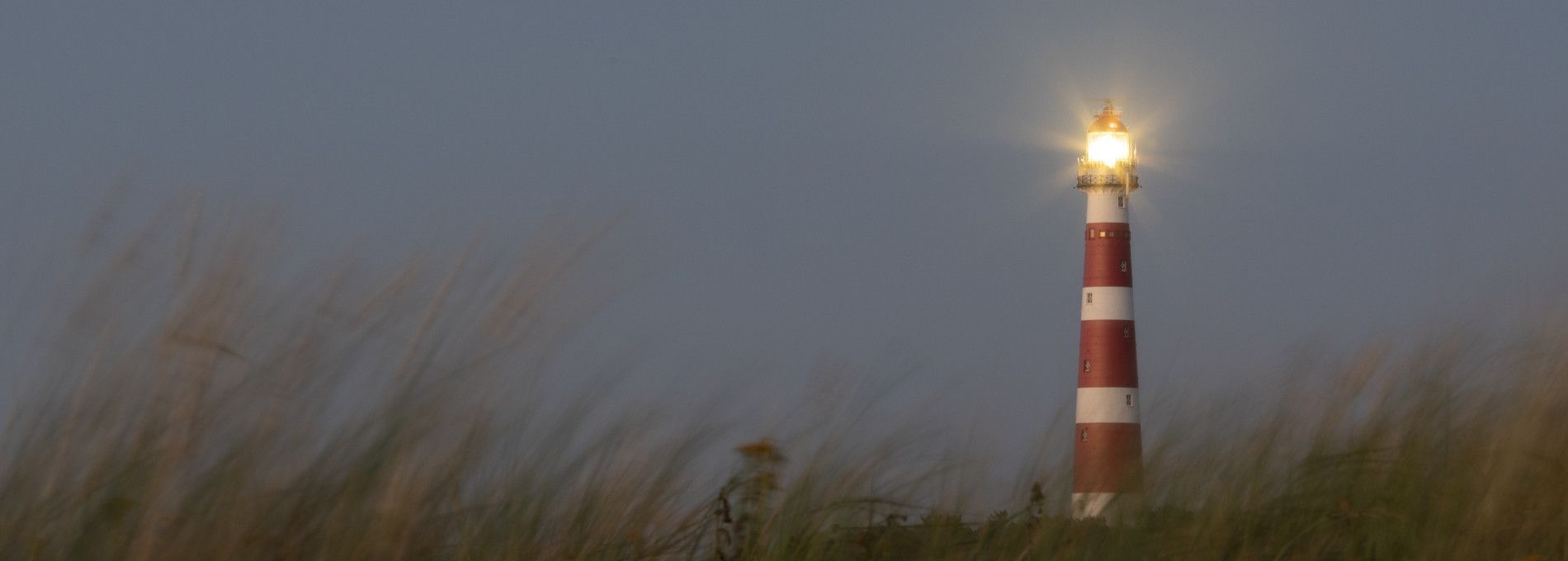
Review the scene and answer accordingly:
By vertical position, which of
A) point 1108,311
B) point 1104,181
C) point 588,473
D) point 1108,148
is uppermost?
point 1108,148

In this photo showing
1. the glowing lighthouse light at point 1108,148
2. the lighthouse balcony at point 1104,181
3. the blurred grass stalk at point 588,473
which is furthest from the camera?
the glowing lighthouse light at point 1108,148

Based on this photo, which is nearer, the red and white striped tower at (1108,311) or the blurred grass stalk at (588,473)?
the blurred grass stalk at (588,473)

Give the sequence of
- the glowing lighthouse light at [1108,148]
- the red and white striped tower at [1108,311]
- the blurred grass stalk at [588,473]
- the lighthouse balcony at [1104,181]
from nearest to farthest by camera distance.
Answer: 1. the blurred grass stalk at [588,473]
2. the red and white striped tower at [1108,311]
3. the lighthouse balcony at [1104,181]
4. the glowing lighthouse light at [1108,148]

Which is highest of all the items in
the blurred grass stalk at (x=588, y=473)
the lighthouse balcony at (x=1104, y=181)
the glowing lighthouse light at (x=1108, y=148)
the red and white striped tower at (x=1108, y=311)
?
the glowing lighthouse light at (x=1108, y=148)

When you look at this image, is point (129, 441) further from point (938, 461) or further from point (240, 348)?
point (938, 461)

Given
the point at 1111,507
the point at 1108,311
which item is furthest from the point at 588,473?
the point at 1108,311

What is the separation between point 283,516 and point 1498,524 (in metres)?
2.25

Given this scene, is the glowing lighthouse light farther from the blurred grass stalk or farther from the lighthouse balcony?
the blurred grass stalk

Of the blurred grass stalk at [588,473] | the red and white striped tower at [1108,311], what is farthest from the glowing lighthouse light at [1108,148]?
the blurred grass stalk at [588,473]

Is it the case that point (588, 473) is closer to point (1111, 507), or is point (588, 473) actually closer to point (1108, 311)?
point (1111, 507)

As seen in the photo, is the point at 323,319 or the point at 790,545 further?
the point at 790,545

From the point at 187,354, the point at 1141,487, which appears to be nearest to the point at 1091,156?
the point at 1141,487

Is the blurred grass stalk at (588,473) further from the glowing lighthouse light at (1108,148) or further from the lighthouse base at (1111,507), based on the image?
the glowing lighthouse light at (1108,148)

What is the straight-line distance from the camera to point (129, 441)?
2.45 metres
